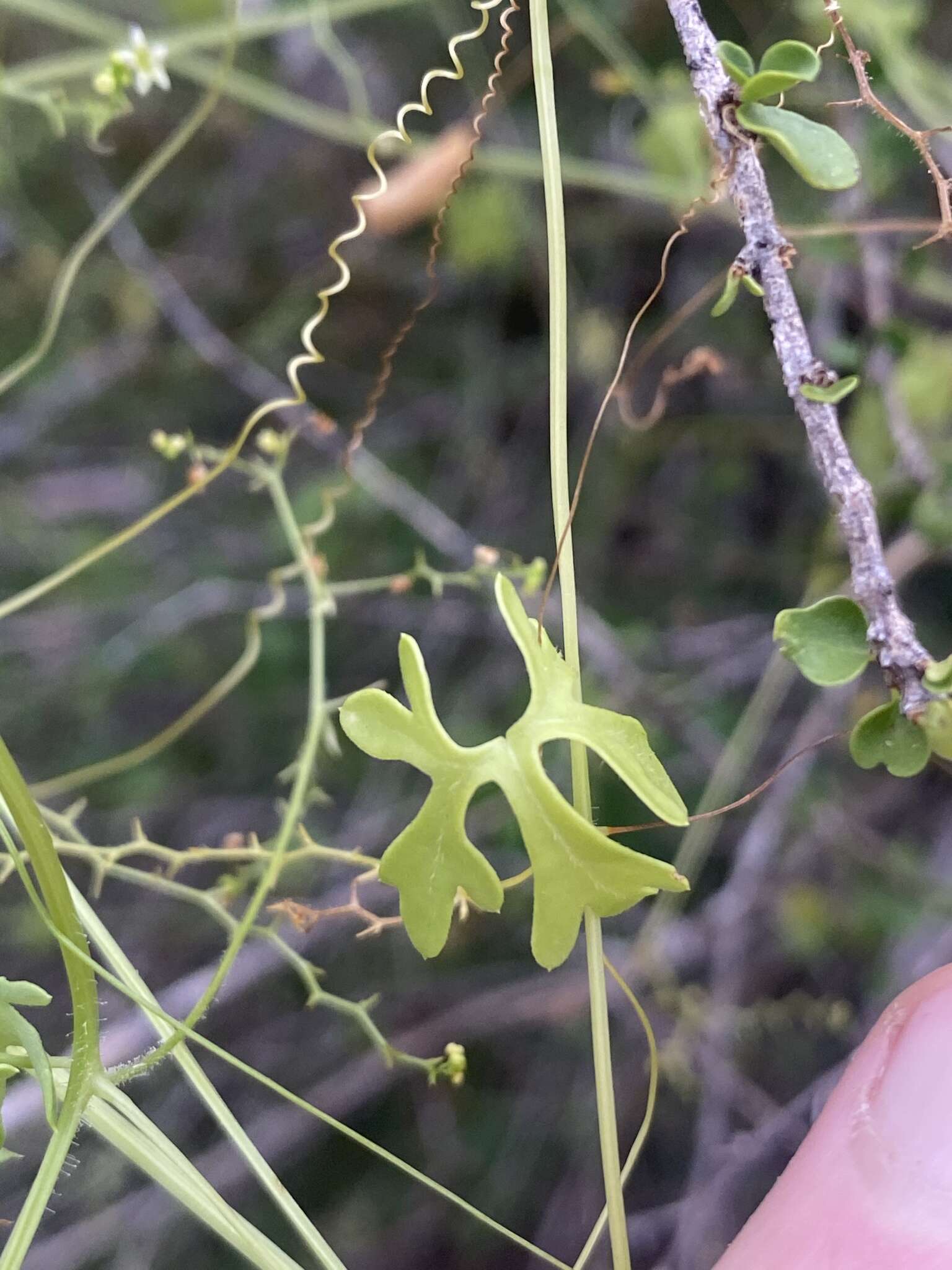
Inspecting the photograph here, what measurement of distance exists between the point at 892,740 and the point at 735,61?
24 cm

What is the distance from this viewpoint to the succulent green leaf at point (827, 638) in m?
0.37

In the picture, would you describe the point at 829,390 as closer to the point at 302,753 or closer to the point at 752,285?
the point at 752,285

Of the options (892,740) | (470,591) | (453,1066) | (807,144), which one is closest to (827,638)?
(892,740)

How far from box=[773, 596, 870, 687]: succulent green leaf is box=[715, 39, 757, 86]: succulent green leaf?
0.59ft

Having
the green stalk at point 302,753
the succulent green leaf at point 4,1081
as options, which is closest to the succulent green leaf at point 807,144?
the green stalk at point 302,753

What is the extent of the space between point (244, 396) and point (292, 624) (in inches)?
12.2

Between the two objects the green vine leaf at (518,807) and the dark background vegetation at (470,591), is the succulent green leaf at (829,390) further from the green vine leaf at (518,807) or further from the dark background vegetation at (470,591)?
the dark background vegetation at (470,591)

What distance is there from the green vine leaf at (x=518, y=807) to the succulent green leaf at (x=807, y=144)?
0.17 meters

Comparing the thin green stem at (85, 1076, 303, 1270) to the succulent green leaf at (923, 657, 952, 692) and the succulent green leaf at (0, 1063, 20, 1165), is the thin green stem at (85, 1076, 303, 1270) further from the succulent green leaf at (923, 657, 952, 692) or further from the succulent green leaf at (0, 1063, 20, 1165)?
the succulent green leaf at (923, 657, 952, 692)

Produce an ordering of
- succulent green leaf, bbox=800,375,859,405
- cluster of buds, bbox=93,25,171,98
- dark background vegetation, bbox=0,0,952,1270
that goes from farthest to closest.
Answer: dark background vegetation, bbox=0,0,952,1270, cluster of buds, bbox=93,25,171,98, succulent green leaf, bbox=800,375,859,405

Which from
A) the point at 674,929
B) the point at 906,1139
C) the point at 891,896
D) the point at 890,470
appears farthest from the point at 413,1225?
the point at 890,470

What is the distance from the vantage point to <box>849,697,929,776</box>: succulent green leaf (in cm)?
36

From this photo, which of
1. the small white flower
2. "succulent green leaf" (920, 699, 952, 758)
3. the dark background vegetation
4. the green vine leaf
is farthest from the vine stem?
the dark background vegetation

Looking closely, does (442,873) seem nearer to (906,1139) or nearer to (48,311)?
(906,1139)
